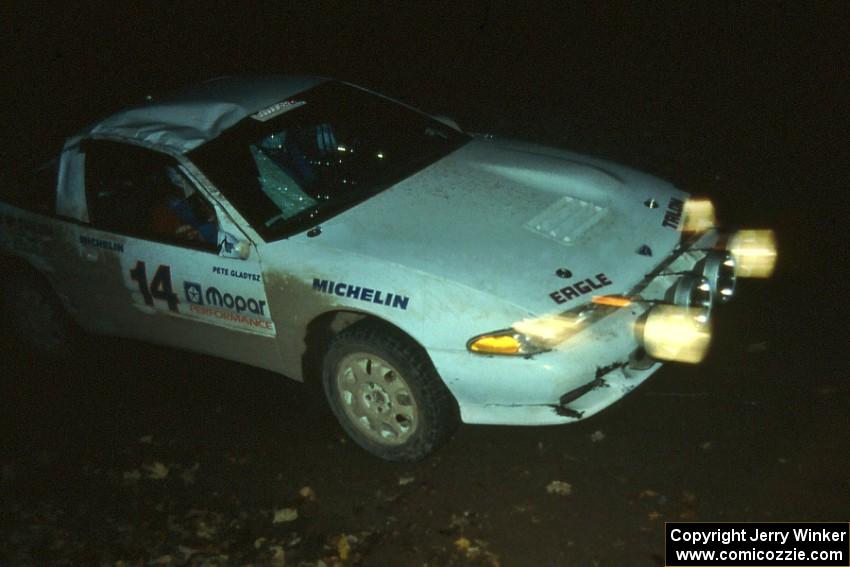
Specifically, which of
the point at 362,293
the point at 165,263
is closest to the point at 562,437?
the point at 362,293

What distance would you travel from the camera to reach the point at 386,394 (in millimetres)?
4223

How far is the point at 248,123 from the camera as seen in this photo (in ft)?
16.2

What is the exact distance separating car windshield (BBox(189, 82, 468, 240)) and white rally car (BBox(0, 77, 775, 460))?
0.04 ft

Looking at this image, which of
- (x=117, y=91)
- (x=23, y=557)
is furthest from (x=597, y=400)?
(x=117, y=91)

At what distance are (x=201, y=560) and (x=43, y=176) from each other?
273 cm

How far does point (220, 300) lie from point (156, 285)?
1.54 ft

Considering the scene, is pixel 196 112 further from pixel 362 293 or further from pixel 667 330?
pixel 667 330

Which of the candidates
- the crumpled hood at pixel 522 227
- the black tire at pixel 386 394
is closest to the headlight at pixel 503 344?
the crumpled hood at pixel 522 227

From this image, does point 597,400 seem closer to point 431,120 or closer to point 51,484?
point 431,120

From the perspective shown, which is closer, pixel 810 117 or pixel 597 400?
pixel 597 400

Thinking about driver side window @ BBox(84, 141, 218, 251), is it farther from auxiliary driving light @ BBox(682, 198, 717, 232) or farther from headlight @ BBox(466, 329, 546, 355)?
auxiliary driving light @ BBox(682, 198, 717, 232)

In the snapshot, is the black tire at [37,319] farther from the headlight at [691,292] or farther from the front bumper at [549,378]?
the headlight at [691,292]

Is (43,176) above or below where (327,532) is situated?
above

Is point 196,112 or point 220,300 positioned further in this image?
point 196,112
